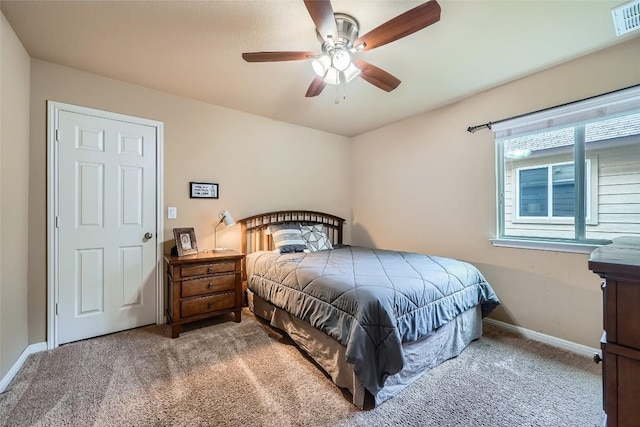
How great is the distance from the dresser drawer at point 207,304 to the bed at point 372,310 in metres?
0.28

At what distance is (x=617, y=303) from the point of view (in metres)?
0.65

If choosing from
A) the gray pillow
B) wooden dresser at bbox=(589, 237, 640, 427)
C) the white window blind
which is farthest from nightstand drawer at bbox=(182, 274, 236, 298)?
the white window blind

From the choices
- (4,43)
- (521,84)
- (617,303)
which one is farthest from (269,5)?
(521,84)

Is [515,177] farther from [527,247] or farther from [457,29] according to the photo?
[457,29]

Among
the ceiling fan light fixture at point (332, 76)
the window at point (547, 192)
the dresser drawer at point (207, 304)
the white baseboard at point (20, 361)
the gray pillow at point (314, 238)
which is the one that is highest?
the ceiling fan light fixture at point (332, 76)

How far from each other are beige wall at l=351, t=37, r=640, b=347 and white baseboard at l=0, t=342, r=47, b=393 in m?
3.79

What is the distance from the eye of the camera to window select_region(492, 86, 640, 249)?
2.08 metres

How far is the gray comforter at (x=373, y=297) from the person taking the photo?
1553 mm

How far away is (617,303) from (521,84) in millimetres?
2701

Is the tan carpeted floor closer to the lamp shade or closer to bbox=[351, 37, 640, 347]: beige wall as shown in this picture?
bbox=[351, 37, 640, 347]: beige wall

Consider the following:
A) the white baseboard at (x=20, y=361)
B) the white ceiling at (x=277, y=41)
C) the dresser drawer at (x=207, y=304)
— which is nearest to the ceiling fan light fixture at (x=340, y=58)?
the white ceiling at (x=277, y=41)

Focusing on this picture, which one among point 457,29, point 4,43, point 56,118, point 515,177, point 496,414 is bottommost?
point 496,414

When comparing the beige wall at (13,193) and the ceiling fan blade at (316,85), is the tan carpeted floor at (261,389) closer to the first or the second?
the beige wall at (13,193)

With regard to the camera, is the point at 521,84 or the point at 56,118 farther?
the point at 521,84
